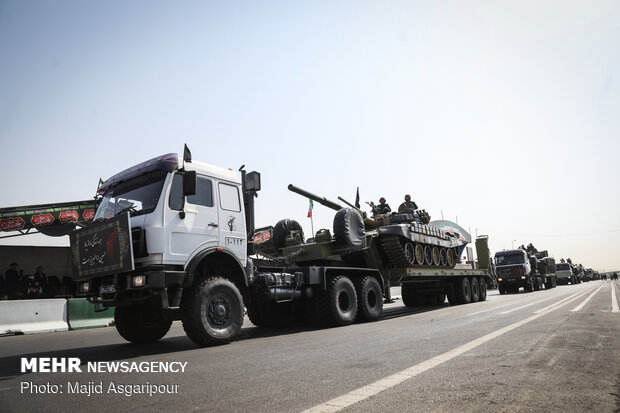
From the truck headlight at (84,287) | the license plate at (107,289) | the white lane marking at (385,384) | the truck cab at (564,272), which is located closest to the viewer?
the white lane marking at (385,384)

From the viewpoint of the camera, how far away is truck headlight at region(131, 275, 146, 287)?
5992 millimetres

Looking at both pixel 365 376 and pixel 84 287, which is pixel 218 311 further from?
pixel 365 376

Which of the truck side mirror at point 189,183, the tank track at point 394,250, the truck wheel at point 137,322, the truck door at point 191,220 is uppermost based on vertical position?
the truck side mirror at point 189,183

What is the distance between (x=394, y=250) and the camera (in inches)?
451

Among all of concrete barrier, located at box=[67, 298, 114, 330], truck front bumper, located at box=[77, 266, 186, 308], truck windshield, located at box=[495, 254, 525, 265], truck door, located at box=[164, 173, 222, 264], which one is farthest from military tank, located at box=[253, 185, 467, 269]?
truck windshield, located at box=[495, 254, 525, 265]

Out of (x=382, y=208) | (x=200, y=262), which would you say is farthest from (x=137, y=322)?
(x=382, y=208)

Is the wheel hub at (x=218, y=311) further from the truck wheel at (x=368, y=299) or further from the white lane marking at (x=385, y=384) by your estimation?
the truck wheel at (x=368, y=299)

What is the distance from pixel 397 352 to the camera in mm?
5230

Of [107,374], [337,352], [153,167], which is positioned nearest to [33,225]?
[153,167]

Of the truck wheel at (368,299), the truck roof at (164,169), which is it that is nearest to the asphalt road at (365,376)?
the truck roof at (164,169)

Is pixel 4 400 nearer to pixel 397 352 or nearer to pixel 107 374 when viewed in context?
pixel 107 374

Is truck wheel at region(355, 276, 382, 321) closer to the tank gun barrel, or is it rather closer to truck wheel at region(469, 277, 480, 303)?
the tank gun barrel
